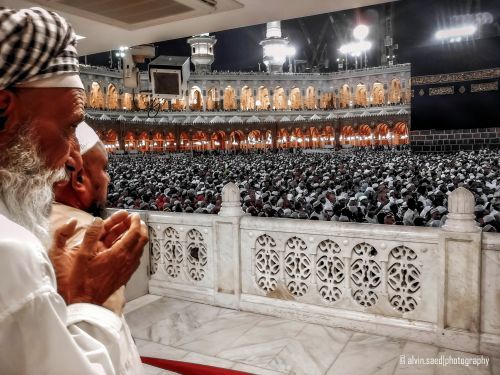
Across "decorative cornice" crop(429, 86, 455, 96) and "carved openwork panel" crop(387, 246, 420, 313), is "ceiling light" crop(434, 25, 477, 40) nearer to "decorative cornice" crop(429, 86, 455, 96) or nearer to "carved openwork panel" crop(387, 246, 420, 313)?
"decorative cornice" crop(429, 86, 455, 96)

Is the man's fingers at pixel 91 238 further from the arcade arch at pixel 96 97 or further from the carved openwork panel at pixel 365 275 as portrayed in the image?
the arcade arch at pixel 96 97

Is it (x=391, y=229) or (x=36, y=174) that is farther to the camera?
(x=391, y=229)

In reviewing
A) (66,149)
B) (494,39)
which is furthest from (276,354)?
(494,39)

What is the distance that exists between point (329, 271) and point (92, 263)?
3.05 m

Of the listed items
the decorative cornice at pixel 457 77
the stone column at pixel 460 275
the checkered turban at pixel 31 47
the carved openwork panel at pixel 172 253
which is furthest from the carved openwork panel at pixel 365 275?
the decorative cornice at pixel 457 77

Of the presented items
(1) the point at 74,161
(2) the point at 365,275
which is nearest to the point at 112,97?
(2) the point at 365,275

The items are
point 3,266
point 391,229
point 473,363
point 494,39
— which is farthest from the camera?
point 494,39

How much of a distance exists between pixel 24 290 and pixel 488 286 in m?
3.40

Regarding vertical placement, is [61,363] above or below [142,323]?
above

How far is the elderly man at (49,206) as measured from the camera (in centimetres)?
99

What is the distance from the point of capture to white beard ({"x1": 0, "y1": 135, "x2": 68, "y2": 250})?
4.15ft

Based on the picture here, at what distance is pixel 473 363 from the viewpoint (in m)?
3.19

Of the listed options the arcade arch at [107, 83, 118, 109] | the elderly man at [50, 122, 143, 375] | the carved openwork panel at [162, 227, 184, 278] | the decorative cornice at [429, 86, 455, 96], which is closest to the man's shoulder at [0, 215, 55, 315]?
the elderly man at [50, 122, 143, 375]

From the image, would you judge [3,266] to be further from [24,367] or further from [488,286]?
[488,286]
